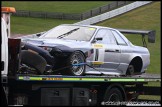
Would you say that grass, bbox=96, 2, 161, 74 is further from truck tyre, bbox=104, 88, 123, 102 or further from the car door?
truck tyre, bbox=104, 88, 123, 102

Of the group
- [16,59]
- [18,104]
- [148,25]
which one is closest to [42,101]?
[18,104]

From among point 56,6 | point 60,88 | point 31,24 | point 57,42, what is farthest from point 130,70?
point 56,6

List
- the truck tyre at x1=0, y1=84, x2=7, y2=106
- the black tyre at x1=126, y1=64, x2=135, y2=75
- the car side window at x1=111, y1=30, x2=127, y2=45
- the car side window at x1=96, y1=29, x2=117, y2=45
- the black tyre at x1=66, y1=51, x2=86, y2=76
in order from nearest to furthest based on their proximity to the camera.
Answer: the truck tyre at x1=0, y1=84, x2=7, y2=106 < the black tyre at x1=66, y1=51, x2=86, y2=76 < the car side window at x1=96, y1=29, x2=117, y2=45 < the car side window at x1=111, y1=30, x2=127, y2=45 < the black tyre at x1=126, y1=64, x2=135, y2=75

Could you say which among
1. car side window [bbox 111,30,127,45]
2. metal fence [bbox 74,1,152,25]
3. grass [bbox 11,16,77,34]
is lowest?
car side window [bbox 111,30,127,45]

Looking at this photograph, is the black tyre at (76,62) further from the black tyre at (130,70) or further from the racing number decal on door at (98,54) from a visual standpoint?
the black tyre at (130,70)

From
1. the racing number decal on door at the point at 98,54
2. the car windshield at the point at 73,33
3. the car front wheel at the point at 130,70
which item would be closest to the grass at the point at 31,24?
the car front wheel at the point at 130,70

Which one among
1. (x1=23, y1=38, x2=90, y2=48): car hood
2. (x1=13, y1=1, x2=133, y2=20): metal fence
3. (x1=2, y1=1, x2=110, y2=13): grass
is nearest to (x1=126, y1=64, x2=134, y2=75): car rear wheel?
(x1=23, y1=38, x2=90, y2=48): car hood

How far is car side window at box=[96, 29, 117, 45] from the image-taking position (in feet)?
40.9

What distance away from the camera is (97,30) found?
1247cm

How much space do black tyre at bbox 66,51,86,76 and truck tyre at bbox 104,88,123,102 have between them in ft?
3.14

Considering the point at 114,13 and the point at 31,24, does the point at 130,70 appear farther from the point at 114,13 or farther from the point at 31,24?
the point at 114,13

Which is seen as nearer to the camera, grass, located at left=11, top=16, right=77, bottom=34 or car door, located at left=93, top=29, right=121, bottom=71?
car door, located at left=93, top=29, right=121, bottom=71

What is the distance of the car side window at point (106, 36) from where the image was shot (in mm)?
12461

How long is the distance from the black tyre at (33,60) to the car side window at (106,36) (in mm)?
2631
